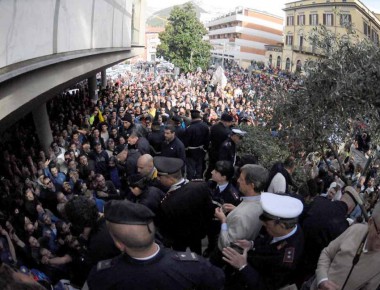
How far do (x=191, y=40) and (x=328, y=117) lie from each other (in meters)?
36.2

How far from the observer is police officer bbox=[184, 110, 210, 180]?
752 cm

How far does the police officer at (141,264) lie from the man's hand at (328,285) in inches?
37.0

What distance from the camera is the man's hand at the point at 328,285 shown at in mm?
2538

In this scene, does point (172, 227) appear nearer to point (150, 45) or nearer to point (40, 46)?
point (40, 46)

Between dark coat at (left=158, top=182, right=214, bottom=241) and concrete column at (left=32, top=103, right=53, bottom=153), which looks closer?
dark coat at (left=158, top=182, right=214, bottom=241)

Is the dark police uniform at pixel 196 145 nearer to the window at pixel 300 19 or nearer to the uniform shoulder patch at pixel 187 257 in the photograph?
the uniform shoulder patch at pixel 187 257

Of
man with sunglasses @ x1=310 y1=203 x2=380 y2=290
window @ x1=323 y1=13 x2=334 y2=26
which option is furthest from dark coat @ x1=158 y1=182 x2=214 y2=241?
window @ x1=323 y1=13 x2=334 y2=26

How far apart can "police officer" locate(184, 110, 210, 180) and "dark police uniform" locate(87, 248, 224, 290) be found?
5326 millimetres

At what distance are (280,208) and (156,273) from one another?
1099 millimetres

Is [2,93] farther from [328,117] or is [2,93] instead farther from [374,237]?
[328,117]

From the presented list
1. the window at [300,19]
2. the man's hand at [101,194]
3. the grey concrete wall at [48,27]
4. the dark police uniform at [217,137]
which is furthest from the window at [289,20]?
the man's hand at [101,194]

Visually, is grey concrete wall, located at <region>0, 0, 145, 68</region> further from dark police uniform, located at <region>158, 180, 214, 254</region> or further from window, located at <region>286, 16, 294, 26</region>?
window, located at <region>286, 16, 294, 26</region>

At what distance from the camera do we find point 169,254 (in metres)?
2.12

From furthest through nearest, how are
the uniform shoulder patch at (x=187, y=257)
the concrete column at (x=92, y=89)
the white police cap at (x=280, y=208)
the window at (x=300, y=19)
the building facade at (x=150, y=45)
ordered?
the building facade at (x=150, y=45) → the window at (x=300, y=19) → the concrete column at (x=92, y=89) → the white police cap at (x=280, y=208) → the uniform shoulder patch at (x=187, y=257)
